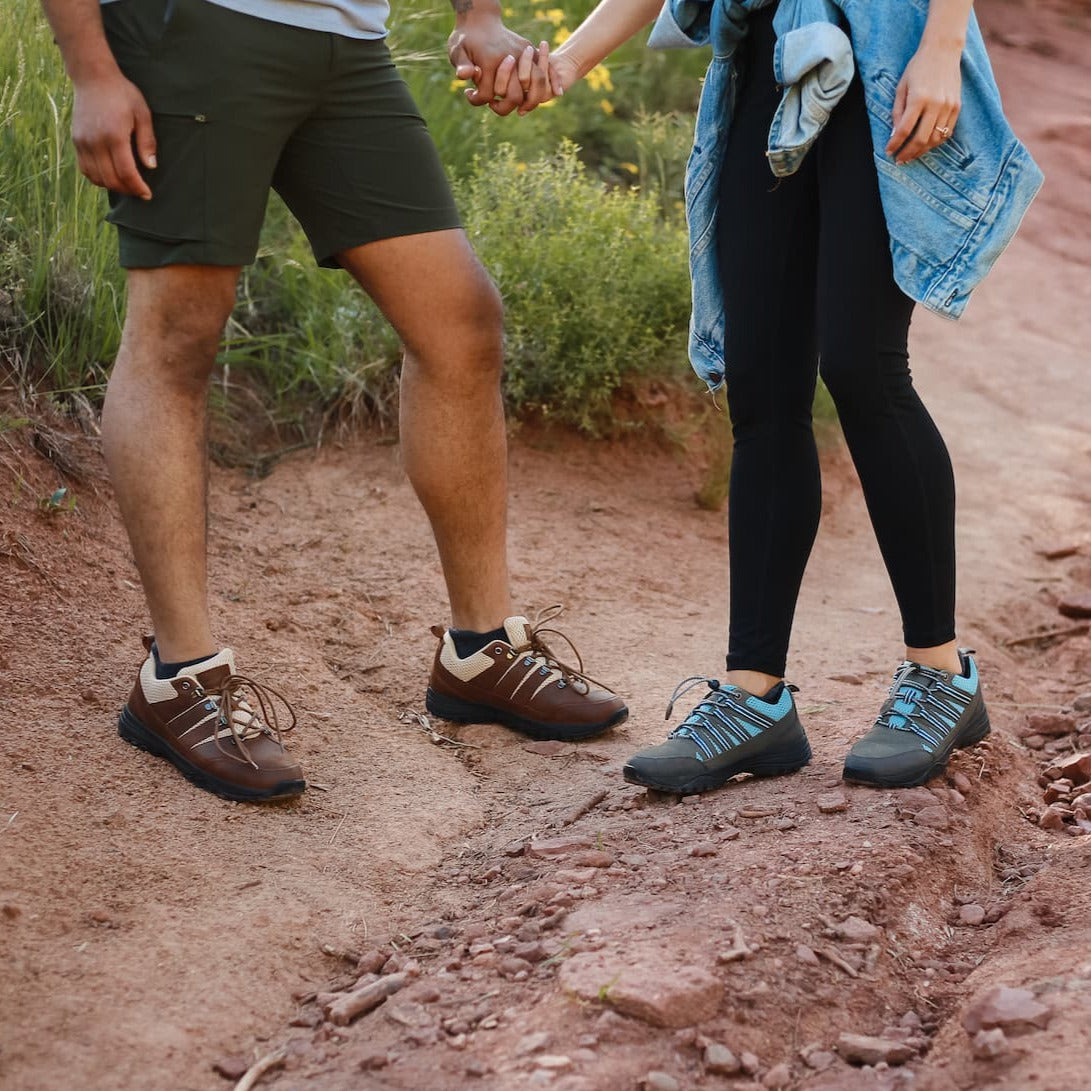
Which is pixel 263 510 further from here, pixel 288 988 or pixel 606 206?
pixel 288 988

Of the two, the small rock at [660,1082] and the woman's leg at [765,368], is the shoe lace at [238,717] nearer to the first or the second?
the woman's leg at [765,368]

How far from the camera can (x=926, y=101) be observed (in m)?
2.02

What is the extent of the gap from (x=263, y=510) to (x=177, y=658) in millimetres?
1418

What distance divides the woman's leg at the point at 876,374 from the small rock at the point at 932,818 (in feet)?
1.03

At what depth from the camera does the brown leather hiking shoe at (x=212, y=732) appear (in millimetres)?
2381

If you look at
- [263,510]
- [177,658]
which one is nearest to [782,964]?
[177,658]

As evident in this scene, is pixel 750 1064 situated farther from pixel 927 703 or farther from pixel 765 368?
pixel 765 368

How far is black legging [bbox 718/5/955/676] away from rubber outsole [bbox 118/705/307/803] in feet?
2.64

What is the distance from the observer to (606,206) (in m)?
4.44

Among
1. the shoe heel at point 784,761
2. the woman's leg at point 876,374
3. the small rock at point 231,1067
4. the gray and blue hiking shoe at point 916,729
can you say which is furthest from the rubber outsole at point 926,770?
the small rock at point 231,1067

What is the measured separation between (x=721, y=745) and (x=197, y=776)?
0.91 metres

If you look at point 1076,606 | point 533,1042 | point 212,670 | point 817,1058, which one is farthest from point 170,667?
point 1076,606

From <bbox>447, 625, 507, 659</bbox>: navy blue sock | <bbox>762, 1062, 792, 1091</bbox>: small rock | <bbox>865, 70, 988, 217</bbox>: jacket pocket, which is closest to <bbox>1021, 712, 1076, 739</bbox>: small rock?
<bbox>447, 625, 507, 659</bbox>: navy blue sock

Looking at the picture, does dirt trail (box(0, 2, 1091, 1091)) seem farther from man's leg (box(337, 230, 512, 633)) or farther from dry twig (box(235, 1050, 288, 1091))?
man's leg (box(337, 230, 512, 633))
